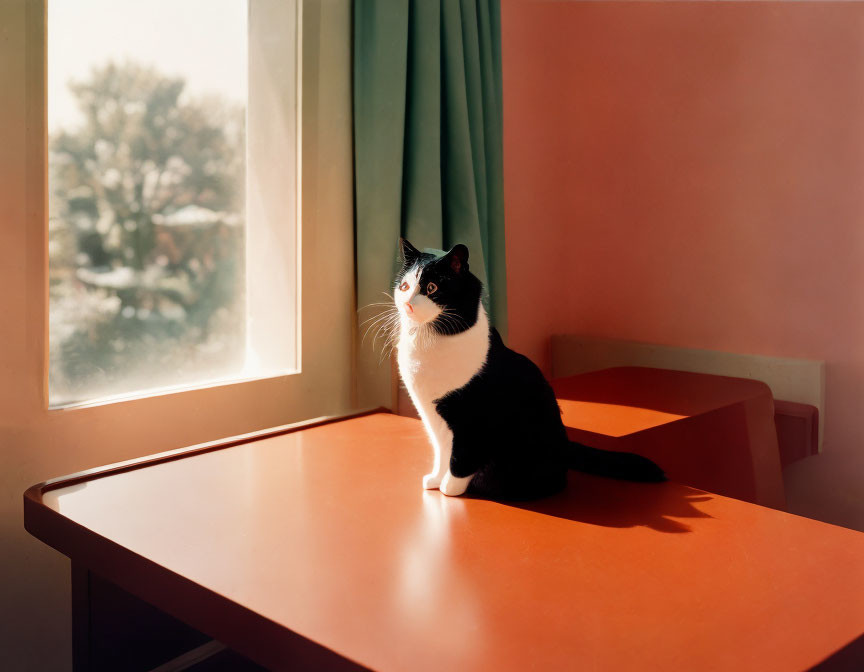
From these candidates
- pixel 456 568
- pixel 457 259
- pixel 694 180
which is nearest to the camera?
pixel 456 568

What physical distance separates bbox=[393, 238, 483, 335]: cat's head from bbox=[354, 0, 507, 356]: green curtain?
655 mm

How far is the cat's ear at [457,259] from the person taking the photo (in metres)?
0.78

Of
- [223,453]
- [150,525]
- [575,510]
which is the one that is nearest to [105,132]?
[223,453]

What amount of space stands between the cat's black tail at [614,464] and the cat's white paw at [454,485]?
14cm

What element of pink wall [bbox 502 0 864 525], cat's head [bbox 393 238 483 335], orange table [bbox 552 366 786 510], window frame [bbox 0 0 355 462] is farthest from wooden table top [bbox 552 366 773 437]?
window frame [bbox 0 0 355 462]

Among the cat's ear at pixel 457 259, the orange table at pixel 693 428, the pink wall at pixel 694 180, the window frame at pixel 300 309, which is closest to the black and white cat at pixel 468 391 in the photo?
the cat's ear at pixel 457 259

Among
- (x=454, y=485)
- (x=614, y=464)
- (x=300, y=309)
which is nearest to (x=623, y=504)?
(x=614, y=464)

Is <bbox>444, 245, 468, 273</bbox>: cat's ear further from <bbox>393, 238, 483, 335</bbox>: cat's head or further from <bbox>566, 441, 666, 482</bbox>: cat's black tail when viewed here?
<bbox>566, 441, 666, 482</bbox>: cat's black tail

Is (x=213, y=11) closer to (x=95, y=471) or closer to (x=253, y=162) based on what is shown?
(x=253, y=162)

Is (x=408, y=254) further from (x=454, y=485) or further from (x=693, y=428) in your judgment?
(x=693, y=428)

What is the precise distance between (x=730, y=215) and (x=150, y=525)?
1488 millimetres

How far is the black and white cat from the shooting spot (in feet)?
2.59

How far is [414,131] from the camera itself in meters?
1.46

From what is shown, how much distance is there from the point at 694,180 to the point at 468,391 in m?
1.22
